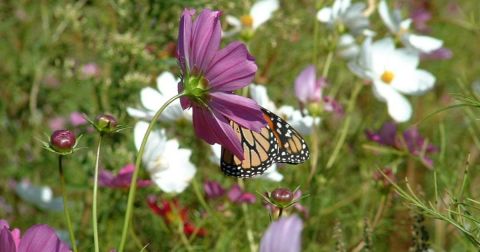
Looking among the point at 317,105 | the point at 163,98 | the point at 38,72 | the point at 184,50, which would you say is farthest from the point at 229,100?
the point at 38,72

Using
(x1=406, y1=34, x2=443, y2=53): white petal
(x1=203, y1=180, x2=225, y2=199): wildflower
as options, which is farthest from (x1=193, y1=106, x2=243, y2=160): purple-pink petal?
(x1=406, y1=34, x2=443, y2=53): white petal

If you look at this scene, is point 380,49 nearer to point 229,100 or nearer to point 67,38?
point 229,100

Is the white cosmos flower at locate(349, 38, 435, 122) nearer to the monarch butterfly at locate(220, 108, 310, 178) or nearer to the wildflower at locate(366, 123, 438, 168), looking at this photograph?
the wildflower at locate(366, 123, 438, 168)

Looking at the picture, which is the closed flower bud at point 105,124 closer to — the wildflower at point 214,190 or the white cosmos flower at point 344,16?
the wildflower at point 214,190

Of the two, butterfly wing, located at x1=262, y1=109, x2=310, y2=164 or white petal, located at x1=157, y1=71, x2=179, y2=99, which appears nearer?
butterfly wing, located at x1=262, y1=109, x2=310, y2=164

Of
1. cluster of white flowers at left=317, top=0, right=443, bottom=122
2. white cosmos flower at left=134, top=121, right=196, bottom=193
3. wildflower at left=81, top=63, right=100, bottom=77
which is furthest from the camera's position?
wildflower at left=81, top=63, right=100, bottom=77

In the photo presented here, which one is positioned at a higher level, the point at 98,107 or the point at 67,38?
the point at 67,38

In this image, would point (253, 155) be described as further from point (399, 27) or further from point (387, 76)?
point (399, 27)
